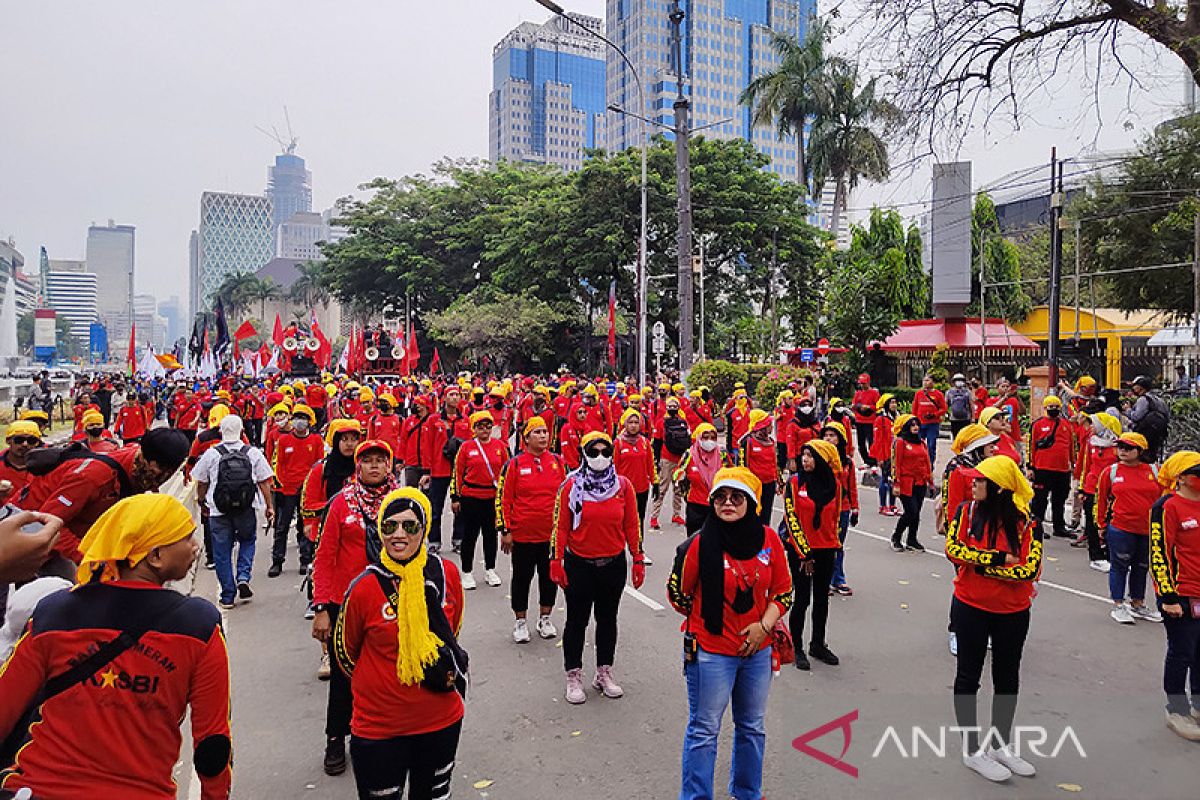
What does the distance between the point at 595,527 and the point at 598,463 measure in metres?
0.47

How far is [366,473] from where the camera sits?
503 cm

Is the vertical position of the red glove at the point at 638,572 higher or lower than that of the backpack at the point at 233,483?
lower

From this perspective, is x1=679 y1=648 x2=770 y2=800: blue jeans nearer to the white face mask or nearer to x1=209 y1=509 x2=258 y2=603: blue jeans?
the white face mask

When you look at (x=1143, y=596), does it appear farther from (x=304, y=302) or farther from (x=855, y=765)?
(x=304, y=302)

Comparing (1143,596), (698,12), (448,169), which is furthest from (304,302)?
(1143,596)

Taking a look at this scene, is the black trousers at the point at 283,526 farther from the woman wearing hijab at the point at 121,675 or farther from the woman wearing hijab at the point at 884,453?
the woman wearing hijab at the point at 884,453

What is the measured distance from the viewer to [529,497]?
6715 mm

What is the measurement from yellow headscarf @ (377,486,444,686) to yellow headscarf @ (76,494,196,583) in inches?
34.8

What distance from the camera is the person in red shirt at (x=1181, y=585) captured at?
4992mm

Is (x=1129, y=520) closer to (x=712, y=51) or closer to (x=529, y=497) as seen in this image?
(x=529, y=497)

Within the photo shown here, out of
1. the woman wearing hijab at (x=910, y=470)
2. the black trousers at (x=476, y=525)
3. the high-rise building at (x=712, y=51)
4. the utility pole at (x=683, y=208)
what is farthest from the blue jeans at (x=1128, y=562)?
the high-rise building at (x=712, y=51)

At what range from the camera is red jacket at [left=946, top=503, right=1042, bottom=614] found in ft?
14.6

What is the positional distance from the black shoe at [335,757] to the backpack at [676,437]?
7.28 metres

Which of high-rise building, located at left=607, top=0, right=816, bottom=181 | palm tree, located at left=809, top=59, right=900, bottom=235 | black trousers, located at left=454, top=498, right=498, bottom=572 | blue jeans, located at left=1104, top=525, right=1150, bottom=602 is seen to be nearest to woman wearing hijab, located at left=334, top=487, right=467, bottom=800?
black trousers, located at left=454, top=498, right=498, bottom=572
